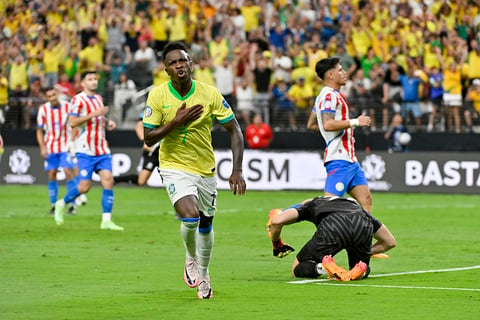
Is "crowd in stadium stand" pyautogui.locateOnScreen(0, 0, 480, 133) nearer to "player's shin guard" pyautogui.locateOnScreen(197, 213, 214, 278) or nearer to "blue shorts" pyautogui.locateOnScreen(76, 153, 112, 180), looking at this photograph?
"blue shorts" pyautogui.locateOnScreen(76, 153, 112, 180)

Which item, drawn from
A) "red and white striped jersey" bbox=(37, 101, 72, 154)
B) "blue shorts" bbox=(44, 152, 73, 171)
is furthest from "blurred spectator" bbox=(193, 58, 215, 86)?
"blue shorts" bbox=(44, 152, 73, 171)

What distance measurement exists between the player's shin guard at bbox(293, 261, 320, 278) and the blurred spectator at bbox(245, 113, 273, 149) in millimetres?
17796

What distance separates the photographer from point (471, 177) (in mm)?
27875

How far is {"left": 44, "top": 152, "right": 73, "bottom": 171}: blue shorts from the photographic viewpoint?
22.2m

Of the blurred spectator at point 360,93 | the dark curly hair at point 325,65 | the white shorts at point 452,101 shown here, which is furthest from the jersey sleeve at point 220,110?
the blurred spectator at point 360,93

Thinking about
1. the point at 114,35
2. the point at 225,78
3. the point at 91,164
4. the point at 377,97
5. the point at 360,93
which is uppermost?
the point at 114,35

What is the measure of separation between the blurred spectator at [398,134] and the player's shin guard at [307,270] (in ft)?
55.7

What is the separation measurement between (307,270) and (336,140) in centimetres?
243

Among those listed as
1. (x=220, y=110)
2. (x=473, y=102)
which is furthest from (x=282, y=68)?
(x=220, y=110)

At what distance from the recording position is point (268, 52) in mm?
31703

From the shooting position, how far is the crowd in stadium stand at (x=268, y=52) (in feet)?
95.8

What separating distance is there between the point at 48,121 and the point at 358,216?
11.8 meters

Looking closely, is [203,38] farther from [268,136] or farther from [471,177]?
[471,177]

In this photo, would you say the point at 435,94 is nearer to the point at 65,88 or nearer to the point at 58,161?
the point at 65,88
